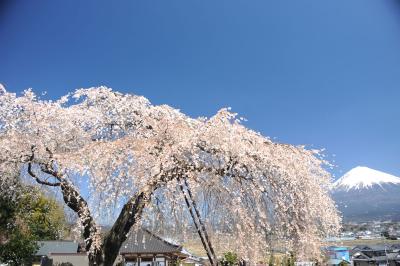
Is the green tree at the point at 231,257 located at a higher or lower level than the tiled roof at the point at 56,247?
lower

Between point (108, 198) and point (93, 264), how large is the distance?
1375 mm

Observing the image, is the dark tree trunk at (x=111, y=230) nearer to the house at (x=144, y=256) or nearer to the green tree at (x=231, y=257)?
the green tree at (x=231, y=257)

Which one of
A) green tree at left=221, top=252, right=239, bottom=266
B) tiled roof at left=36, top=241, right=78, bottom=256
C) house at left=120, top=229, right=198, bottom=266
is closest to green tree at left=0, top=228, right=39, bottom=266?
house at left=120, top=229, right=198, bottom=266

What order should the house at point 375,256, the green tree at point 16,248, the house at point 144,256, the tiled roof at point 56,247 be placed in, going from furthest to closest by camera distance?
A: 1. the house at point 375,256
2. the tiled roof at point 56,247
3. the house at point 144,256
4. the green tree at point 16,248

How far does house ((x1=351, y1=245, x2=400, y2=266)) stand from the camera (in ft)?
137

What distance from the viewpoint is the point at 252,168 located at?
21.2 ft

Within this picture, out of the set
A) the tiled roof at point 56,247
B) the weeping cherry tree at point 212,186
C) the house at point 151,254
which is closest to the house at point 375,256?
the house at point 151,254

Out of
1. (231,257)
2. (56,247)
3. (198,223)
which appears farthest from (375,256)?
(198,223)

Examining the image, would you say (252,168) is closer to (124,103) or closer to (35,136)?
(124,103)

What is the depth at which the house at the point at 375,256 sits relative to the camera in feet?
137

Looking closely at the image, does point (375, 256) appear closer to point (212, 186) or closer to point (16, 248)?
point (16, 248)

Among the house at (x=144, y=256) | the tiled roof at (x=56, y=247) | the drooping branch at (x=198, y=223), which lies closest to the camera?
the drooping branch at (x=198, y=223)

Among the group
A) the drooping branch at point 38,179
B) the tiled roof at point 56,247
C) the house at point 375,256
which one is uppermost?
the drooping branch at point 38,179

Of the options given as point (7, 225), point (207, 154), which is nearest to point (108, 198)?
point (207, 154)
